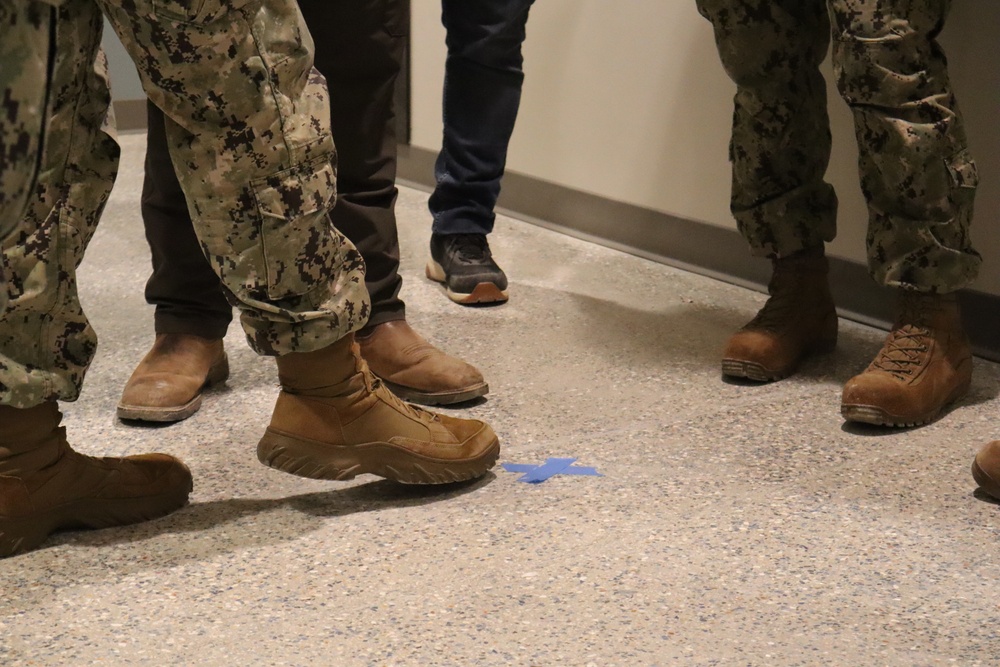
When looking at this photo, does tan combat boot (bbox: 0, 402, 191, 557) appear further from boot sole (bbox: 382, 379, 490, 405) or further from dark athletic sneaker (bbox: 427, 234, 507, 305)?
dark athletic sneaker (bbox: 427, 234, 507, 305)

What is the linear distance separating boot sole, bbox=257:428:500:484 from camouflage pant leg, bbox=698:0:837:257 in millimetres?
743

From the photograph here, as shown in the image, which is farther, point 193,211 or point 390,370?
point 390,370

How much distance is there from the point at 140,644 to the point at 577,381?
2.83 ft

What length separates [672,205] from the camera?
228 centimetres

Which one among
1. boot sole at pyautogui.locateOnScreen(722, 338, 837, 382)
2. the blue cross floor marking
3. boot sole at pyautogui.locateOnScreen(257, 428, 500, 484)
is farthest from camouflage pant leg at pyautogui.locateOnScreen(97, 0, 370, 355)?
boot sole at pyautogui.locateOnScreen(722, 338, 837, 382)

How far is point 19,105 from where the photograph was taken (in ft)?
1.63

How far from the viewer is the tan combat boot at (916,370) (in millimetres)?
1480

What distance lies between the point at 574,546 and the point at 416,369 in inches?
19.6

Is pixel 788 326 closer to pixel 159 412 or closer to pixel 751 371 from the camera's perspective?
pixel 751 371

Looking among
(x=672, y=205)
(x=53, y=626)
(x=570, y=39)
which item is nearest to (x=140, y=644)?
(x=53, y=626)

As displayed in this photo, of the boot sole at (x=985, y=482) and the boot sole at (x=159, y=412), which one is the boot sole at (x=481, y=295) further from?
the boot sole at (x=985, y=482)

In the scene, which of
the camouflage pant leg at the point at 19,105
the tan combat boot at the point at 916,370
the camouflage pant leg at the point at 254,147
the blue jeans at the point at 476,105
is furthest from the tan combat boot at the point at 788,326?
the camouflage pant leg at the point at 19,105

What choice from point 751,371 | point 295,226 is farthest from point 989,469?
point 295,226

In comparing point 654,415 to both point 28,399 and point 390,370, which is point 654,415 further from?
point 28,399
